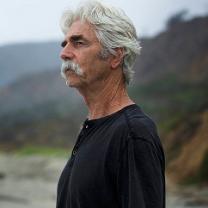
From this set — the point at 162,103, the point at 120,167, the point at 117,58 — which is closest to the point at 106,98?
the point at 117,58

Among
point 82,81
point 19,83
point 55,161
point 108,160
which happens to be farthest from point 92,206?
point 19,83

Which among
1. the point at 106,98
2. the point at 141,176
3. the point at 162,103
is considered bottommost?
the point at 141,176

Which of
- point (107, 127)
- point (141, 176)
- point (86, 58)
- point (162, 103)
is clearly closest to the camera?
point (141, 176)

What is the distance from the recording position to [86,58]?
69.5 inches

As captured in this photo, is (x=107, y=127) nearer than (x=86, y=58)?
Yes

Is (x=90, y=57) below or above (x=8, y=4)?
below

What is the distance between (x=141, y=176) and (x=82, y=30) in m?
0.47

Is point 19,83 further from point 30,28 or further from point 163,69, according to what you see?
point 163,69

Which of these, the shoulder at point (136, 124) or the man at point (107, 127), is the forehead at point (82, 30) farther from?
the shoulder at point (136, 124)

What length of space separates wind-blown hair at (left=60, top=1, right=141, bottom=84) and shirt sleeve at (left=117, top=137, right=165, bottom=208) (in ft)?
0.96

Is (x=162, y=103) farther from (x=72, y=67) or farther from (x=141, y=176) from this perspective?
(x=141, y=176)

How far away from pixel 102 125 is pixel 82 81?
149mm

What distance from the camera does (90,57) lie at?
1764 millimetres

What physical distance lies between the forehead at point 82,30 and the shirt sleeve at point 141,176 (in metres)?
0.35
